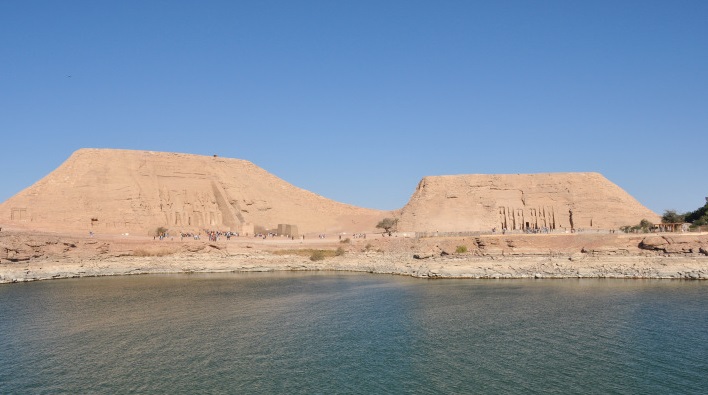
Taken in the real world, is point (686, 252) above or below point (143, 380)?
above

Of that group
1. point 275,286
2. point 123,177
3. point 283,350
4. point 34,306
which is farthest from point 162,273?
point 283,350

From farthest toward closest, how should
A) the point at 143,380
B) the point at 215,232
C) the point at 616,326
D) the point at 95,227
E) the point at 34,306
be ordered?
the point at 215,232 → the point at 95,227 → the point at 34,306 → the point at 616,326 → the point at 143,380

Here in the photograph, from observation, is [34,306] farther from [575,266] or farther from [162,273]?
[575,266]

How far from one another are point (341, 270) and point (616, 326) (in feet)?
77.1

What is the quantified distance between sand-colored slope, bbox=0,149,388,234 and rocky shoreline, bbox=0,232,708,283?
24.8 feet

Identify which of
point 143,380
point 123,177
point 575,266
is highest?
point 123,177

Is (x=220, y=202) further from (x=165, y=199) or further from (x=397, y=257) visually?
(x=397, y=257)

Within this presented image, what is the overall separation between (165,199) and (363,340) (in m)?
41.9

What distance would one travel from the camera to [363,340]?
680 inches

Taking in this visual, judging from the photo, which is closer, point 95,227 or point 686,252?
point 686,252

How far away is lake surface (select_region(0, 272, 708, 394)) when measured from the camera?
43.4 ft

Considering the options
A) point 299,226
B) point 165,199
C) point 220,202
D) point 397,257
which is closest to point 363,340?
point 397,257

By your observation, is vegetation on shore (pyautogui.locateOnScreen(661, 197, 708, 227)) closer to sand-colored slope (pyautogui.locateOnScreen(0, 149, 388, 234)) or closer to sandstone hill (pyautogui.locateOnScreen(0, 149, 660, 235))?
sandstone hill (pyautogui.locateOnScreen(0, 149, 660, 235))

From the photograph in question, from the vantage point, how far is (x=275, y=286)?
3036 cm
